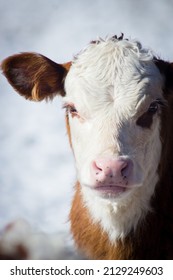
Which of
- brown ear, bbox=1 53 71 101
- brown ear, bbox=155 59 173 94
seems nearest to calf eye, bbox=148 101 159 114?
brown ear, bbox=155 59 173 94

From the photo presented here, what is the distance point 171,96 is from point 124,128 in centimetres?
28

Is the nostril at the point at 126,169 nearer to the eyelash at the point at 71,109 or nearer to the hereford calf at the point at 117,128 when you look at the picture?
the hereford calf at the point at 117,128

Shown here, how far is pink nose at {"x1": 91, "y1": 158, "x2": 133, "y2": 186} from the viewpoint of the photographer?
1.10 meters

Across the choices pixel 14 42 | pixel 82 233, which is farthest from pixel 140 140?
pixel 14 42

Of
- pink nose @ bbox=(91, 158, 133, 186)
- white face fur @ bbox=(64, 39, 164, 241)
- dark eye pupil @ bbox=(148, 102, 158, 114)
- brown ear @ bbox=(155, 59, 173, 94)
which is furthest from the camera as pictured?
brown ear @ bbox=(155, 59, 173, 94)

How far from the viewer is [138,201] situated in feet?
4.53

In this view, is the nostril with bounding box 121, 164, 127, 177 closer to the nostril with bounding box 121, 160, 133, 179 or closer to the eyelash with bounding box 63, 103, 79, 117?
the nostril with bounding box 121, 160, 133, 179

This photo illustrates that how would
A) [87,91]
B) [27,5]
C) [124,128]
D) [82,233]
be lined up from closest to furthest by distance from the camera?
[124,128] < [87,91] < [82,233] < [27,5]

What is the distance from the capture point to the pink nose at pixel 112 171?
1.10 metres

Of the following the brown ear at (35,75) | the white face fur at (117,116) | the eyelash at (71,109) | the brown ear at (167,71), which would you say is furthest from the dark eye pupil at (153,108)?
the brown ear at (35,75)

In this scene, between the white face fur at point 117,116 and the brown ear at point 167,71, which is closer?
the white face fur at point 117,116

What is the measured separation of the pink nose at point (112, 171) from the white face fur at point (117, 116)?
5cm

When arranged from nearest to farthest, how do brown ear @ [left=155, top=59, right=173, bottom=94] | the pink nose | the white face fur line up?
the pink nose
the white face fur
brown ear @ [left=155, top=59, right=173, bottom=94]

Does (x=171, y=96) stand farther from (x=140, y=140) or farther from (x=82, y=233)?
(x=82, y=233)
